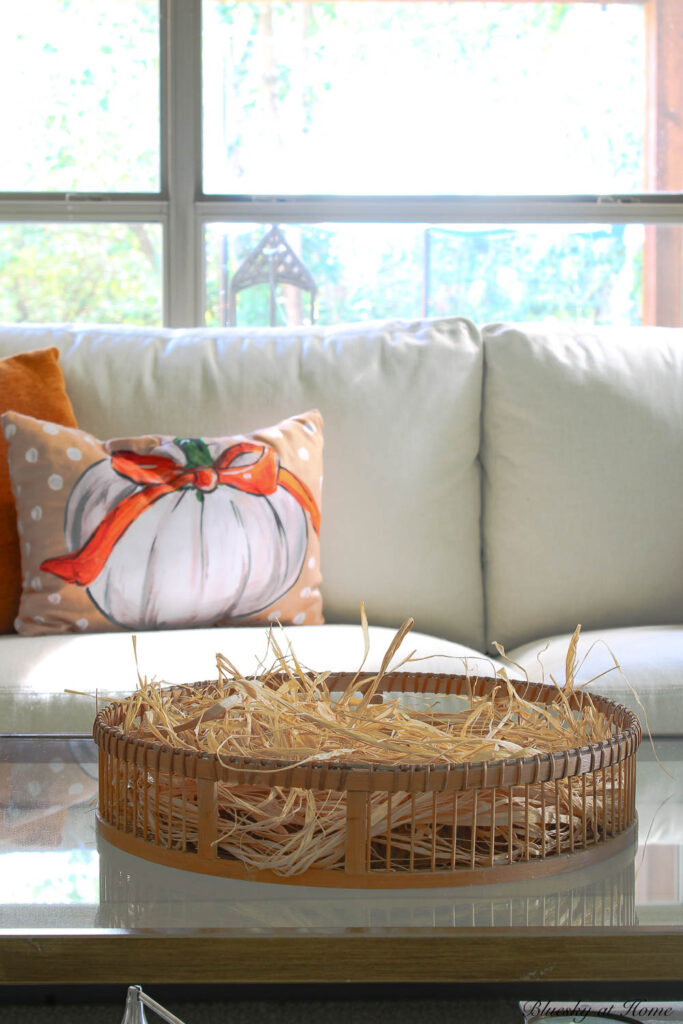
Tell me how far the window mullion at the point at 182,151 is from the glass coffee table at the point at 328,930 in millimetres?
2284

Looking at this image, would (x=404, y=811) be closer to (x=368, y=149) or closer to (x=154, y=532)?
(x=154, y=532)

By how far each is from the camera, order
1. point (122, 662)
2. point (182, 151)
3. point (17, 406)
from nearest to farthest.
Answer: point (122, 662) < point (17, 406) < point (182, 151)

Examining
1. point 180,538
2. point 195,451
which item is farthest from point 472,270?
point 180,538

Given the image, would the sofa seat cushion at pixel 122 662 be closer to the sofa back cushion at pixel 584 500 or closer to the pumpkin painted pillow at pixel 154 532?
the pumpkin painted pillow at pixel 154 532

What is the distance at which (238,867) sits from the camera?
639 mm

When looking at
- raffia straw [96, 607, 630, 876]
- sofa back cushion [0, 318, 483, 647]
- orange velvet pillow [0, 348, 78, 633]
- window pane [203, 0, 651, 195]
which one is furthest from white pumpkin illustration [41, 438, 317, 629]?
window pane [203, 0, 651, 195]

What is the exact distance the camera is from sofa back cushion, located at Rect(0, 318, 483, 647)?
197 cm

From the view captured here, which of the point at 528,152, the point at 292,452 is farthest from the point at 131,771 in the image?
the point at 528,152

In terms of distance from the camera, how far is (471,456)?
6.71 ft

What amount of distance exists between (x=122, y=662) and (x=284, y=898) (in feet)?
2.90

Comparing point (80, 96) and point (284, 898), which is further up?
point (80, 96)

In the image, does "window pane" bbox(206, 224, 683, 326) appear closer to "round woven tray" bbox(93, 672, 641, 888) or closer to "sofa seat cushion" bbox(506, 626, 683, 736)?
"sofa seat cushion" bbox(506, 626, 683, 736)

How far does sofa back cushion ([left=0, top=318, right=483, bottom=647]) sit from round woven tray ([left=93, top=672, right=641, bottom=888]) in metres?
1.25

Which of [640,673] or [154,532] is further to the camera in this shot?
[154,532]
